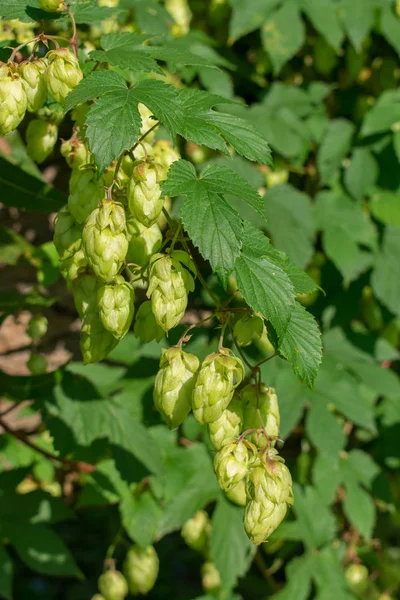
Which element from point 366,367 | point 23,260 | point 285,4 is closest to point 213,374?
point 23,260

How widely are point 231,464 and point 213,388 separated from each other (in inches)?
4.7

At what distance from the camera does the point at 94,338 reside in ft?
3.30

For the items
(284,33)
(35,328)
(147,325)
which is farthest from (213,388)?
(284,33)

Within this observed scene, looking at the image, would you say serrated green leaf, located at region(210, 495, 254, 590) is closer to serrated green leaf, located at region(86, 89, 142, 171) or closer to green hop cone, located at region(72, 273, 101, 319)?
green hop cone, located at region(72, 273, 101, 319)

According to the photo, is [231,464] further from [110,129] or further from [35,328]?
[35,328]

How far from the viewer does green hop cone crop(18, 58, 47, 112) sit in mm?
1000

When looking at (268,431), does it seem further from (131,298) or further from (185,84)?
(185,84)

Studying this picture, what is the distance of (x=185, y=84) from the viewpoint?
7.18ft

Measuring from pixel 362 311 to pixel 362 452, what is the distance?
526 mm

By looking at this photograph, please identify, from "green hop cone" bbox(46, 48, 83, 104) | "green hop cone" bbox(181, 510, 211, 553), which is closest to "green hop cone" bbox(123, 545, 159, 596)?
"green hop cone" bbox(181, 510, 211, 553)

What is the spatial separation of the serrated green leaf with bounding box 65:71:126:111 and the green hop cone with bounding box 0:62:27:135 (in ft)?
0.30

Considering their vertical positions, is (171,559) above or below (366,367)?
below

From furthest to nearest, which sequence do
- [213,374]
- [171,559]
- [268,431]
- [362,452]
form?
[171,559] < [362,452] < [268,431] < [213,374]

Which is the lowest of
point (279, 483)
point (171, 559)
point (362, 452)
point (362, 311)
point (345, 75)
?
point (171, 559)
